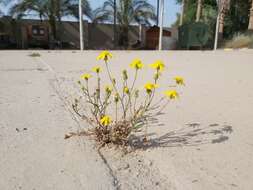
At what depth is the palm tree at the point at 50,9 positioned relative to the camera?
16297 mm

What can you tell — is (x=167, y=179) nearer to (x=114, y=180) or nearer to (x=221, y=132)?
(x=114, y=180)

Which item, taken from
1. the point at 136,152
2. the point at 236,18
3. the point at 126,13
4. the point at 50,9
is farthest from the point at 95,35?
the point at 136,152

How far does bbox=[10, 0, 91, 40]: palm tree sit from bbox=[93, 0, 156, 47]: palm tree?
133 centimetres

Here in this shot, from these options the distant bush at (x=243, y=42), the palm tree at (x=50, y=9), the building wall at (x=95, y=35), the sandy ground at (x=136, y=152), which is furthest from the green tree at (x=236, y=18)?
the sandy ground at (x=136, y=152)

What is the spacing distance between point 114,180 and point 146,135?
0.59 m

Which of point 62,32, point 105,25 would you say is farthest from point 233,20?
point 62,32

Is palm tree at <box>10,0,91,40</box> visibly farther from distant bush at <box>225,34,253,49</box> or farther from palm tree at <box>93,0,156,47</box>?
distant bush at <box>225,34,253,49</box>

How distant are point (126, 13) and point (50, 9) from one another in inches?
212

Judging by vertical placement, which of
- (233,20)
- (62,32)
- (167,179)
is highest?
(233,20)

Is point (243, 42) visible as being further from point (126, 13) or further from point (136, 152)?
point (136, 152)

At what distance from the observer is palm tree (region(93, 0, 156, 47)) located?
1827cm

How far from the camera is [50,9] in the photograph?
16.5 metres

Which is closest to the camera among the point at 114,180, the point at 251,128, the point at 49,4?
the point at 114,180

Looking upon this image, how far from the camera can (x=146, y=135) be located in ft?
6.07
